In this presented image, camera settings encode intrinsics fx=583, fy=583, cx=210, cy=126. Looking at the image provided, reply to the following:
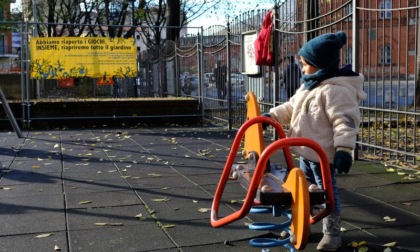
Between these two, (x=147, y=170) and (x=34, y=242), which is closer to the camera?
(x=34, y=242)

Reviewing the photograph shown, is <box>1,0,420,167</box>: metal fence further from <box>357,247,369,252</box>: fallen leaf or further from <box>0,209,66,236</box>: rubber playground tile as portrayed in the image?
<box>0,209,66,236</box>: rubber playground tile

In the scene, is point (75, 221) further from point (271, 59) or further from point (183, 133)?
point (183, 133)

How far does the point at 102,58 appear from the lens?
46.7 feet

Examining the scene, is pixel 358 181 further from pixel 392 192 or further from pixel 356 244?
pixel 356 244

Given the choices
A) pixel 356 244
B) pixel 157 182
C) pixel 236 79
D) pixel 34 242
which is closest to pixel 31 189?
pixel 157 182

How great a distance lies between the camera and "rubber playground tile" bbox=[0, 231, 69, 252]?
14.3 ft

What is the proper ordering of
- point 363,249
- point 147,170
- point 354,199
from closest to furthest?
point 363,249
point 354,199
point 147,170

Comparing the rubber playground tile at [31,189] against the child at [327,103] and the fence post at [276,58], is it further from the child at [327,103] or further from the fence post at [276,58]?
the fence post at [276,58]

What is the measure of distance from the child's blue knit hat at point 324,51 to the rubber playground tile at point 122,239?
173 centimetres

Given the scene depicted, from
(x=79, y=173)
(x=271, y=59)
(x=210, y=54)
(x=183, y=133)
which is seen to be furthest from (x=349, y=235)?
(x=210, y=54)

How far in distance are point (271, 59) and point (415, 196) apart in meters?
4.92

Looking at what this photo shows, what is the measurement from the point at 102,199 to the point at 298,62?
17.3 ft

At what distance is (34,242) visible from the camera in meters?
4.50

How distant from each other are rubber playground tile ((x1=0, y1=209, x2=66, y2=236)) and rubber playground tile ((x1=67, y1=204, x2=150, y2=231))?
0.32 feet
